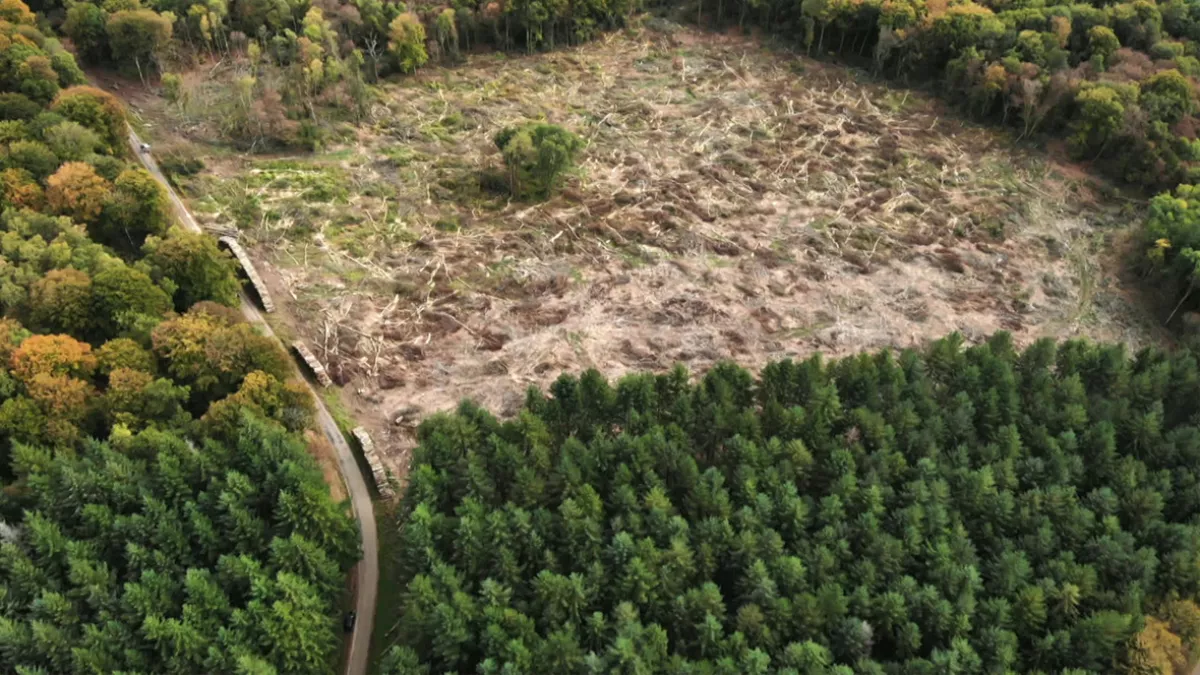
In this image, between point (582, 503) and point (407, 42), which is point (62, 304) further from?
point (407, 42)

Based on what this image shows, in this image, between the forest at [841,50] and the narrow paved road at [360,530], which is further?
the forest at [841,50]

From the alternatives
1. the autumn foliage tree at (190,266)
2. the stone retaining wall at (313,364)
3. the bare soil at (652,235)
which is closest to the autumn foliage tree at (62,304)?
the autumn foliage tree at (190,266)

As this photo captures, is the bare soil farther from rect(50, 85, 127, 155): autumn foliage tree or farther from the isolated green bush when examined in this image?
rect(50, 85, 127, 155): autumn foliage tree

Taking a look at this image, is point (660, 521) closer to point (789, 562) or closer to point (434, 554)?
point (789, 562)

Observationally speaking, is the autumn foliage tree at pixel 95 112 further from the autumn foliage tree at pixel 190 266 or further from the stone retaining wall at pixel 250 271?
the autumn foliage tree at pixel 190 266

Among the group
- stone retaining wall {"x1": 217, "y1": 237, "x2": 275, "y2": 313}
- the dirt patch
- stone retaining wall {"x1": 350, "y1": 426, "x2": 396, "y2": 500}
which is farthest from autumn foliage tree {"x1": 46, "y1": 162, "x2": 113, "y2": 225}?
stone retaining wall {"x1": 350, "y1": 426, "x2": 396, "y2": 500}

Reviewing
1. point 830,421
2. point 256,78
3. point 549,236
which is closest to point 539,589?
point 830,421

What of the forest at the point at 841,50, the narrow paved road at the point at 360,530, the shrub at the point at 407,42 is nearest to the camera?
the narrow paved road at the point at 360,530

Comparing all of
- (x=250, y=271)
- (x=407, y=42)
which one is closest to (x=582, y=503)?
(x=250, y=271)
